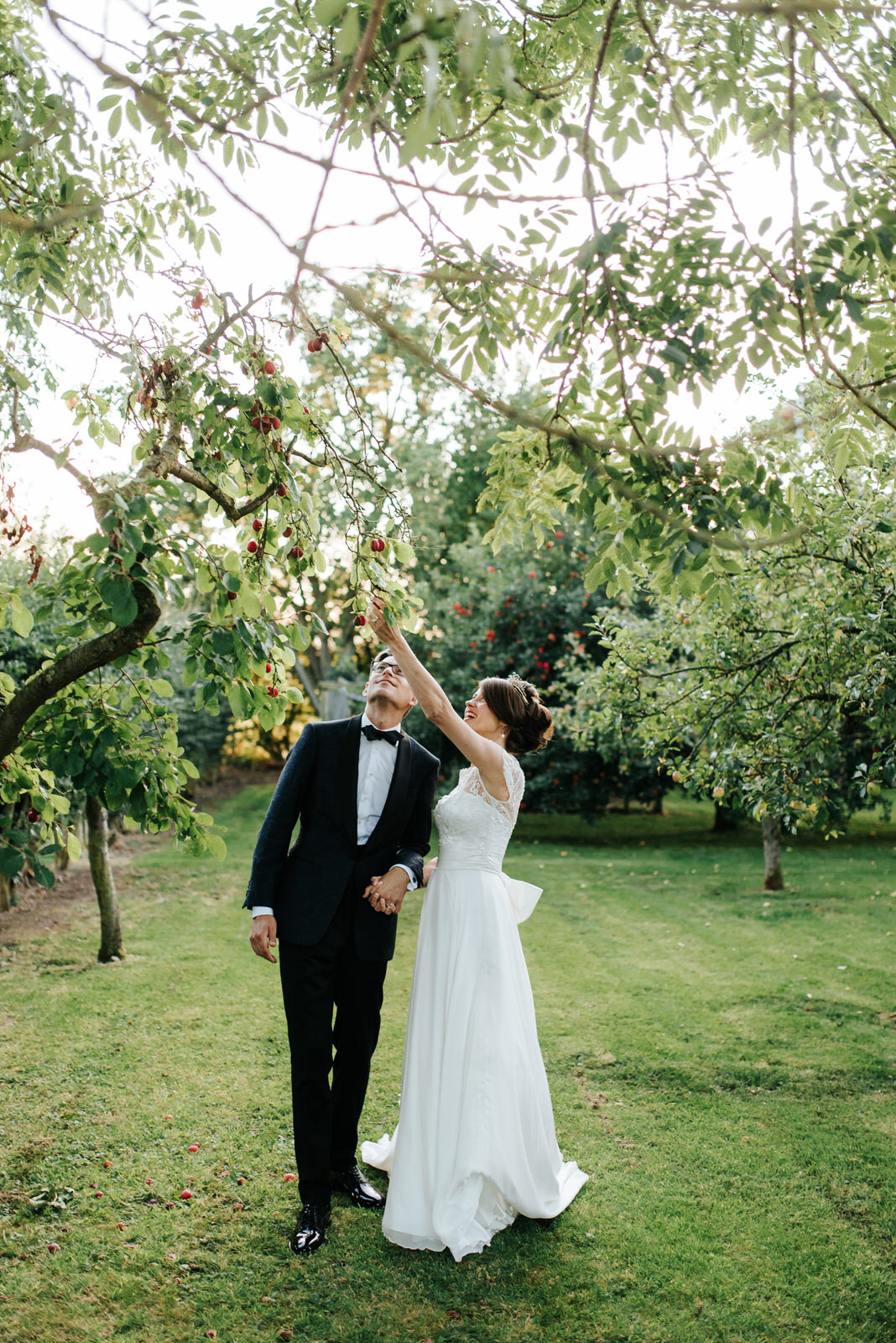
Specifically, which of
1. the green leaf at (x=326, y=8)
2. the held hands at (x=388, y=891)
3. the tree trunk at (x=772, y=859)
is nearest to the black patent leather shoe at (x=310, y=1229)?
the held hands at (x=388, y=891)

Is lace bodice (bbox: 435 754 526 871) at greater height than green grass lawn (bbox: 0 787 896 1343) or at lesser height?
greater

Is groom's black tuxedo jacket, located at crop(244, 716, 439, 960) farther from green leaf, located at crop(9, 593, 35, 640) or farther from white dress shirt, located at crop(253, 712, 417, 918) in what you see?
green leaf, located at crop(9, 593, 35, 640)

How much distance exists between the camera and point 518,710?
12.9 feet

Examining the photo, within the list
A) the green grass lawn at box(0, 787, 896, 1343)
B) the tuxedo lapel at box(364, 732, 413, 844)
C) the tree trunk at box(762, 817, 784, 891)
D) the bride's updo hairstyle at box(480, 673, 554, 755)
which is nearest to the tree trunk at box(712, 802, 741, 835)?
the tree trunk at box(762, 817, 784, 891)

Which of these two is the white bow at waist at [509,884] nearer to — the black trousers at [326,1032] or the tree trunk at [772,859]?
the black trousers at [326,1032]

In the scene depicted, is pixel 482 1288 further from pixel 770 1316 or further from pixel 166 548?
pixel 166 548

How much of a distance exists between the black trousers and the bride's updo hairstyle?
0.97 metres

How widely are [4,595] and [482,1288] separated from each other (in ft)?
10.1

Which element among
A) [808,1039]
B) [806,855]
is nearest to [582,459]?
[808,1039]

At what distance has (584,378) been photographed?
3.07 meters

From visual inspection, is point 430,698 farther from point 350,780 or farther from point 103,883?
point 103,883

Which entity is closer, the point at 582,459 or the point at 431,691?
the point at 582,459

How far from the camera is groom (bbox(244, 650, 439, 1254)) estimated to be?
3.49m

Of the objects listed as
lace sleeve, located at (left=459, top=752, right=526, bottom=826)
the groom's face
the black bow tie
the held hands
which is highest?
the groom's face
